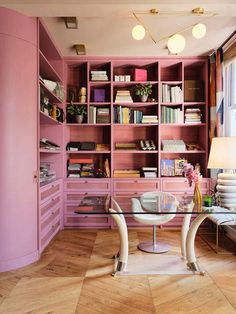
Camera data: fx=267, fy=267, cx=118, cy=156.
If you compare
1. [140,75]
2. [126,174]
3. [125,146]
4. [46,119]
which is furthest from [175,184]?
[46,119]

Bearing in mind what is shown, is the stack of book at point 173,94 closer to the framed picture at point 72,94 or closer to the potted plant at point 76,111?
the potted plant at point 76,111

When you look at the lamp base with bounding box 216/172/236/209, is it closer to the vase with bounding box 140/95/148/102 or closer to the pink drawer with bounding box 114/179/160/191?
the pink drawer with bounding box 114/179/160/191

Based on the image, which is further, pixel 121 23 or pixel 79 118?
pixel 79 118

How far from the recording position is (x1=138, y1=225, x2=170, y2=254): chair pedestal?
3210 millimetres

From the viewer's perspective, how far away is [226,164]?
2.82m

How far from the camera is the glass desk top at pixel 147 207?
242 cm

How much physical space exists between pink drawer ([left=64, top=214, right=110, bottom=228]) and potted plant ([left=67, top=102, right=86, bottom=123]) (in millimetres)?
1538

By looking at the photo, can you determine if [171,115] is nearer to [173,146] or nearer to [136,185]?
[173,146]

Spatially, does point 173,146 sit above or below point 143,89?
below

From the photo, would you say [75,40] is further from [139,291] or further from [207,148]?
[139,291]

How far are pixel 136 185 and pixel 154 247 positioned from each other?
3.66ft

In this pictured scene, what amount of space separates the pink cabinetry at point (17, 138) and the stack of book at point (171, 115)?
84.1 inches

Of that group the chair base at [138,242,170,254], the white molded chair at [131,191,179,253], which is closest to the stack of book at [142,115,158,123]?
the white molded chair at [131,191,179,253]

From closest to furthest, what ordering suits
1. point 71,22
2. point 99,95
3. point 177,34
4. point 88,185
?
point 177,34 → point 71,22 → point 88,185 → point 99,95
